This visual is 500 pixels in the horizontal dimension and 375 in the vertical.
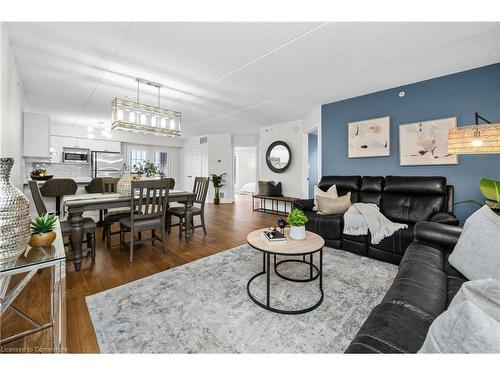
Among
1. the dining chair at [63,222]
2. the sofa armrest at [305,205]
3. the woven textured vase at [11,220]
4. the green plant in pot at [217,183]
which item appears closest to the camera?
the woven textured vase at [11,220]

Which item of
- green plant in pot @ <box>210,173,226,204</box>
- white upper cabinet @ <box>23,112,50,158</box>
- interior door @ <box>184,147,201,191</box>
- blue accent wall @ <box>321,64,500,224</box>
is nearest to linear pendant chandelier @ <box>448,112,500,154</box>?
blue accent wall @ <box>321,64,500,224</box>

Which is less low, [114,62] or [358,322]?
[114,62]

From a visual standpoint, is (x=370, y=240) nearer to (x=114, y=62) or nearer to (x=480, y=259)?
(x=480, y=259)

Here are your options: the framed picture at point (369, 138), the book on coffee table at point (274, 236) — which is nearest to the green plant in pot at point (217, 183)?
the framed picture at point (369, 138)

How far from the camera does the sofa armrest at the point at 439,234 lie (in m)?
1.73

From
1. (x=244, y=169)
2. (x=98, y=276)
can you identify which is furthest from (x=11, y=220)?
(x=244, y=169)

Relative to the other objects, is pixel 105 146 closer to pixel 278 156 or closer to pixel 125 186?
pixel 125 186

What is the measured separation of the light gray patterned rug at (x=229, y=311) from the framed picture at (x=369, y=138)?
2.00m

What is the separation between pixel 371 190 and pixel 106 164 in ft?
23.1

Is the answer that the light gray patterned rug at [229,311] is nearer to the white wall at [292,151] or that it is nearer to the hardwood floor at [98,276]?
the hardwood floor at [98,276]

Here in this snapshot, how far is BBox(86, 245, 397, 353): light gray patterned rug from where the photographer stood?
52.7 inches
